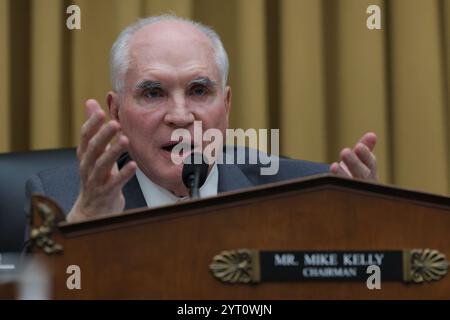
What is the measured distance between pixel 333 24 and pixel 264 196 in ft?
5.15

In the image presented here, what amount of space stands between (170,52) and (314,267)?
935 mm

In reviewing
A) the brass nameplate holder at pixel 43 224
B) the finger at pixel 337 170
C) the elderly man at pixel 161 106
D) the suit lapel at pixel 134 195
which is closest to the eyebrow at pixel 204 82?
the elderly man at pixel 161 106

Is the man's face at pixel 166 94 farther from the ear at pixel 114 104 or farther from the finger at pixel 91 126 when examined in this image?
the finger at pixel 91 126

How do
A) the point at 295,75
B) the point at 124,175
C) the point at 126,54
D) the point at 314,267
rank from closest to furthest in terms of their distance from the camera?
1. the point at 314,267
2. the point at 124,175
3. the point at 126,54
4. the point at 295,75

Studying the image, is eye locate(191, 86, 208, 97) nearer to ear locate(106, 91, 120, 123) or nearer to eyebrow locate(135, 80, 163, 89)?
eyebrow locate(135, 80, 163, 89)

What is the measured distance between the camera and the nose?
160 cm

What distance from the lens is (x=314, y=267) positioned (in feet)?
2.73

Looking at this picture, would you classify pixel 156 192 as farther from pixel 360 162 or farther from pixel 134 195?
pixel 360 162

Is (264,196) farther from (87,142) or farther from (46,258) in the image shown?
(87,142)

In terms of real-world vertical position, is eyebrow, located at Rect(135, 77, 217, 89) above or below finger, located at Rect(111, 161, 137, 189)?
above

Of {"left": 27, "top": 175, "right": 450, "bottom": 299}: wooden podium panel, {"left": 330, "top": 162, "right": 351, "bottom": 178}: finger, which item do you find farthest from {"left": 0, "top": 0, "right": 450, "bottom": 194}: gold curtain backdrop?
{"left": 27, "top": 175, "right": 450, "bottom": 299}: wooden podium panel

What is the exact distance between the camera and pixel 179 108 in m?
1.62

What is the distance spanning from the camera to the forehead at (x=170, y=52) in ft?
5.44

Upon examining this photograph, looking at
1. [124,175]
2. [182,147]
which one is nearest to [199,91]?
[182,147]
